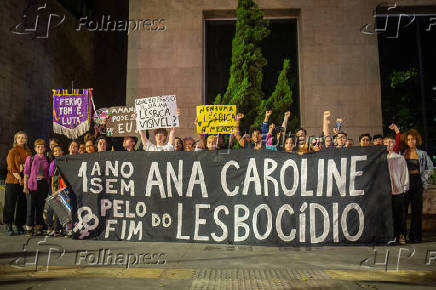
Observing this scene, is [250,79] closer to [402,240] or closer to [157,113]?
[157,113]

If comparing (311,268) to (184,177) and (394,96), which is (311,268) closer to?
(184,177)

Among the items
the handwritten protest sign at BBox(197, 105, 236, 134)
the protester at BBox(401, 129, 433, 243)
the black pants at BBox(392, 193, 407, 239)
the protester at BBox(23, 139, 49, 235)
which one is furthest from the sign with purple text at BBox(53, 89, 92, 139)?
the protester at BBox(401, 129, 433, 243)

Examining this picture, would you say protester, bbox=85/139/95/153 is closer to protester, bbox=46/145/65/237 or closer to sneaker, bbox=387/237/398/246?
protester, bbox=46/145/65/237

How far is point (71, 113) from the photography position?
9562mm

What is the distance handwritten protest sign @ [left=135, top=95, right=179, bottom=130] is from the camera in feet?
24.6

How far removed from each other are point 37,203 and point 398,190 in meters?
7.02

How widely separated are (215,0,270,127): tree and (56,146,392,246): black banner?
4380 mm

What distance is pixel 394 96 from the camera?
49.3 ft

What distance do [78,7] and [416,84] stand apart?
16.6 metres

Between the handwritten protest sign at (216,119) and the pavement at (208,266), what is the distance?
9.97 feet

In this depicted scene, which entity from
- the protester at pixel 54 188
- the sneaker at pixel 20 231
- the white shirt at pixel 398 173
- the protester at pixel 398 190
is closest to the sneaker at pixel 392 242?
the protester at pixel 398 190

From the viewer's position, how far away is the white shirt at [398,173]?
6275 millimetres

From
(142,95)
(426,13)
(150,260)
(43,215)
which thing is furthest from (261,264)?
(426,13)

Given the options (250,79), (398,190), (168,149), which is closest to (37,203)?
(168,149)
